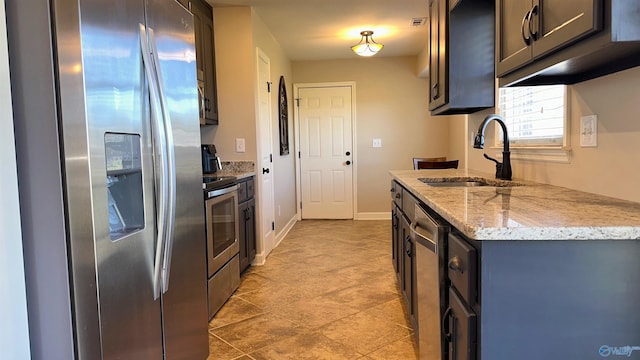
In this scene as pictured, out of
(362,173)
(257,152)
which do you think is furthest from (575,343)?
(362,173)

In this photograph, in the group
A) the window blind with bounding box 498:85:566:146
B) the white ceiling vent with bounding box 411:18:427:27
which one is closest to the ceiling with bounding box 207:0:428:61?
the white ceiling vent with bounding box 411:18:427:27

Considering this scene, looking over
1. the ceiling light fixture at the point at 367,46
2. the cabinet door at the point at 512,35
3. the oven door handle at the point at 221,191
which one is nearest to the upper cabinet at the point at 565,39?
the cabinet door at the point at 512,35

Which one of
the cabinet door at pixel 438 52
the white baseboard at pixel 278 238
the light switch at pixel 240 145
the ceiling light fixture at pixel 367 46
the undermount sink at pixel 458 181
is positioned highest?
the ceiling light fixture at pixel 367 46

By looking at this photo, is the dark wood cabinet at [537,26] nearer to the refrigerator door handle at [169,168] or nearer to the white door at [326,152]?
the refrigerator door handle at [169,168]

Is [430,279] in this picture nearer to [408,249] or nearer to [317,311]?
[408,249]

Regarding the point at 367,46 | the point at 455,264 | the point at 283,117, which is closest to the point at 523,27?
the point at 455,264

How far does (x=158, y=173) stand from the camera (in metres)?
1.43

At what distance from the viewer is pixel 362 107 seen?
6.03 meters

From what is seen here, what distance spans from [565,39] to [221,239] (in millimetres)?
2368

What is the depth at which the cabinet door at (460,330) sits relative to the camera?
1.03 metres

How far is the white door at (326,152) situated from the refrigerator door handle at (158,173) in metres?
4.76

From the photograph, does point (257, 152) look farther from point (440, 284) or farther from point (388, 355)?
point (440, 284)

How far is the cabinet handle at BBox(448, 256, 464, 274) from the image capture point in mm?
1111

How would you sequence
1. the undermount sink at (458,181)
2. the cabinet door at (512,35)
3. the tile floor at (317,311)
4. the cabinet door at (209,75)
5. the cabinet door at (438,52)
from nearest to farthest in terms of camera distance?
the cabinet door at (512,35) < the tile floor at (317,311) < the undermount sink at (458,181) < the cabinet door at (438,52) < the cabinet door at (209,75)
